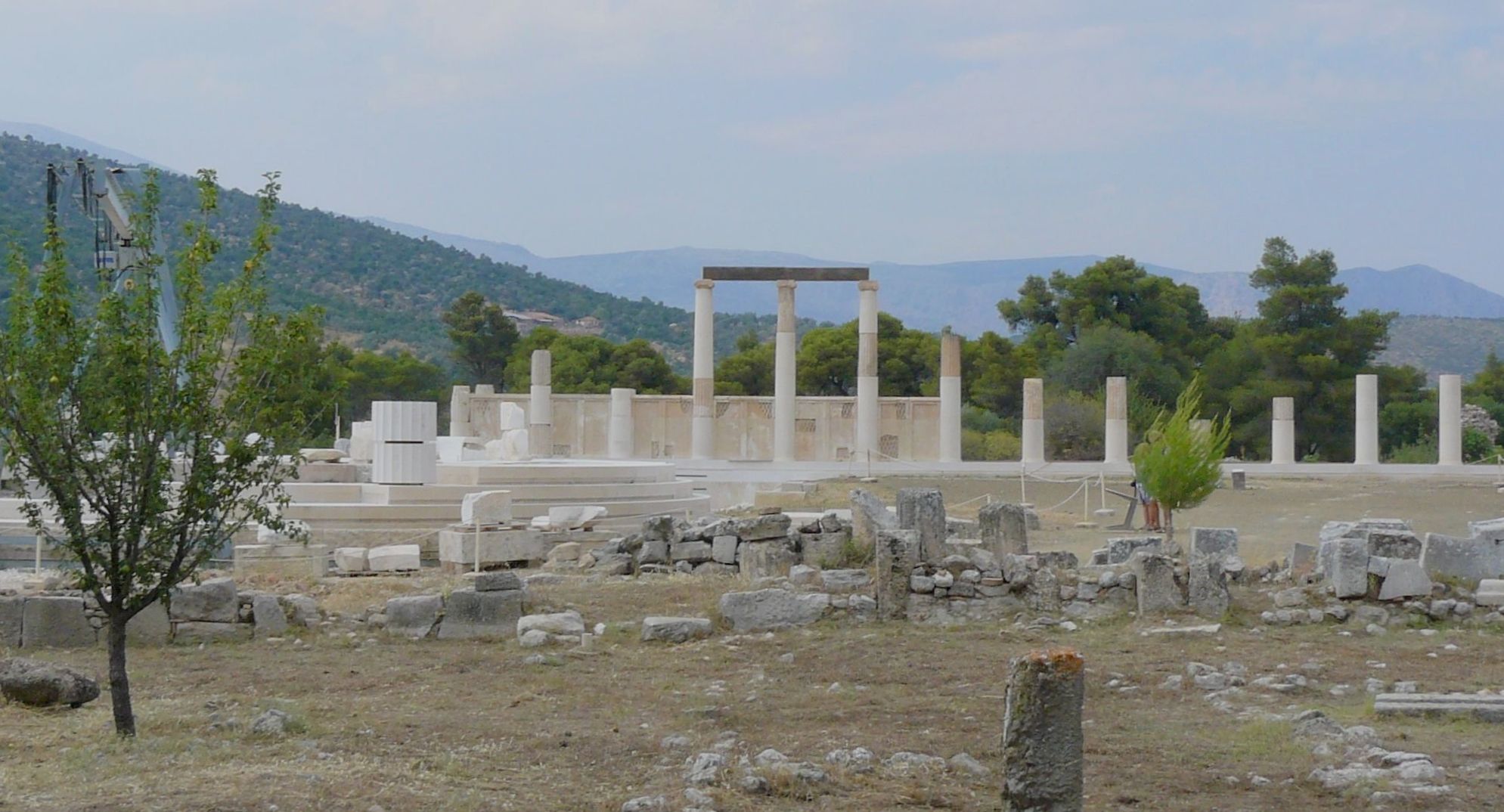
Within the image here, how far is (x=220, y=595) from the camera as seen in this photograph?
13.6m

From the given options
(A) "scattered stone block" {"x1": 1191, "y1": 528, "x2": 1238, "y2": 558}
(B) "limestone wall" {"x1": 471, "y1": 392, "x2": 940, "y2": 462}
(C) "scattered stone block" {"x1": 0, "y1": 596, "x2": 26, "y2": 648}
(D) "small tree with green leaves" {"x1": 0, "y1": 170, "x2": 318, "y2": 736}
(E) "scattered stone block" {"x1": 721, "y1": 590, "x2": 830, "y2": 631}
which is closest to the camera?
(D) "small tree with green leaves" {"x1": 0, "y1": 170, "x2": 318, "y2": 736}

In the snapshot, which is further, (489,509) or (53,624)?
(489,509)

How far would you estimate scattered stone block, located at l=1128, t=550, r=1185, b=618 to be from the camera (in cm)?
1432

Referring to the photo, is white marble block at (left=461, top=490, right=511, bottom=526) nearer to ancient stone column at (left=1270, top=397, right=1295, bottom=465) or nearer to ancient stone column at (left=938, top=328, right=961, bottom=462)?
ancient stone column at (left=938, top=328, right=961, bottom=462)

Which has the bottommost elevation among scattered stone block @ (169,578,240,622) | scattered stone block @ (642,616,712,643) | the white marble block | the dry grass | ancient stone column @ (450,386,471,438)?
the dry grass

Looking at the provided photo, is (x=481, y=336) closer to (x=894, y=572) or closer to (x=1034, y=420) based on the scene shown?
(x=1034, y=420)

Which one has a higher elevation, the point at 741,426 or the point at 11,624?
the point at 741,426

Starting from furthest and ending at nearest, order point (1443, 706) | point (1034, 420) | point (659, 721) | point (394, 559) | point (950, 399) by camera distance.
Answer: point (950, 399)
point (1034, 420)
point (394, 559)
point (659, 721)
point (1443, 706)

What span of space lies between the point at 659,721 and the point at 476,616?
4.06 metres

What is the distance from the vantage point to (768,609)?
46.0 ft

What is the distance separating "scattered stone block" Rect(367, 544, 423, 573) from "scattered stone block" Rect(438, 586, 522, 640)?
5009 mm

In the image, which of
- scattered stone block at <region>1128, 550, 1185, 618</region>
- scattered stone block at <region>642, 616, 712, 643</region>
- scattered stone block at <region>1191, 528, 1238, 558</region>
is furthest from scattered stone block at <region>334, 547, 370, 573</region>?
scattered stone block at <region>1191, 528, 1238, 558</region>

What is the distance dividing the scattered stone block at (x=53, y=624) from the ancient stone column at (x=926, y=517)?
749cm

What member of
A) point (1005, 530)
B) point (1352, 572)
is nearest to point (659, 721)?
point (1352, 572)
